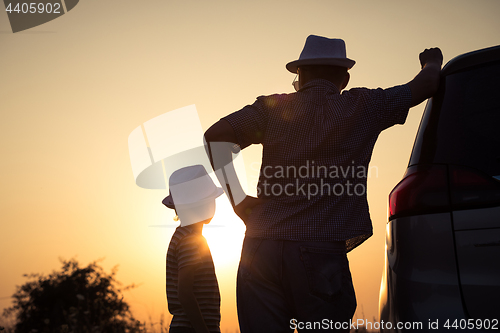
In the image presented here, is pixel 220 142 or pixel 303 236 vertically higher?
pixel 220 142

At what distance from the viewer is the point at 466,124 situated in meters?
2.12

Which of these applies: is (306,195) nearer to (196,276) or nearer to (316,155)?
(316,155)

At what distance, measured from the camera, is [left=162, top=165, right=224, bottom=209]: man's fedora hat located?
357 centimetres

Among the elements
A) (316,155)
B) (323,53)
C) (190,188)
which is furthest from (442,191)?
(190,188)

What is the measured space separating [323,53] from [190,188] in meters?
1.62

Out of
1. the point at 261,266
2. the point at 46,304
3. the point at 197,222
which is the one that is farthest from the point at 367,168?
the point at 46,304

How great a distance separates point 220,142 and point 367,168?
76cm

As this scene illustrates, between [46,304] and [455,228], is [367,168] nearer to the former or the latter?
[455,228]

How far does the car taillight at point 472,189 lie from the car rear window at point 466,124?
4 cm

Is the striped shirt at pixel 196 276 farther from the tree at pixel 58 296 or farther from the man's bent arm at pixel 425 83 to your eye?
the tree at pixel 58 296

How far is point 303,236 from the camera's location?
2.10m

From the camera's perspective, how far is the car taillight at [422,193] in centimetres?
205

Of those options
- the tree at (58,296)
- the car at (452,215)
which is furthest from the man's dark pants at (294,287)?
the tree at (58,296)

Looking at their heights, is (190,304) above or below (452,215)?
below
